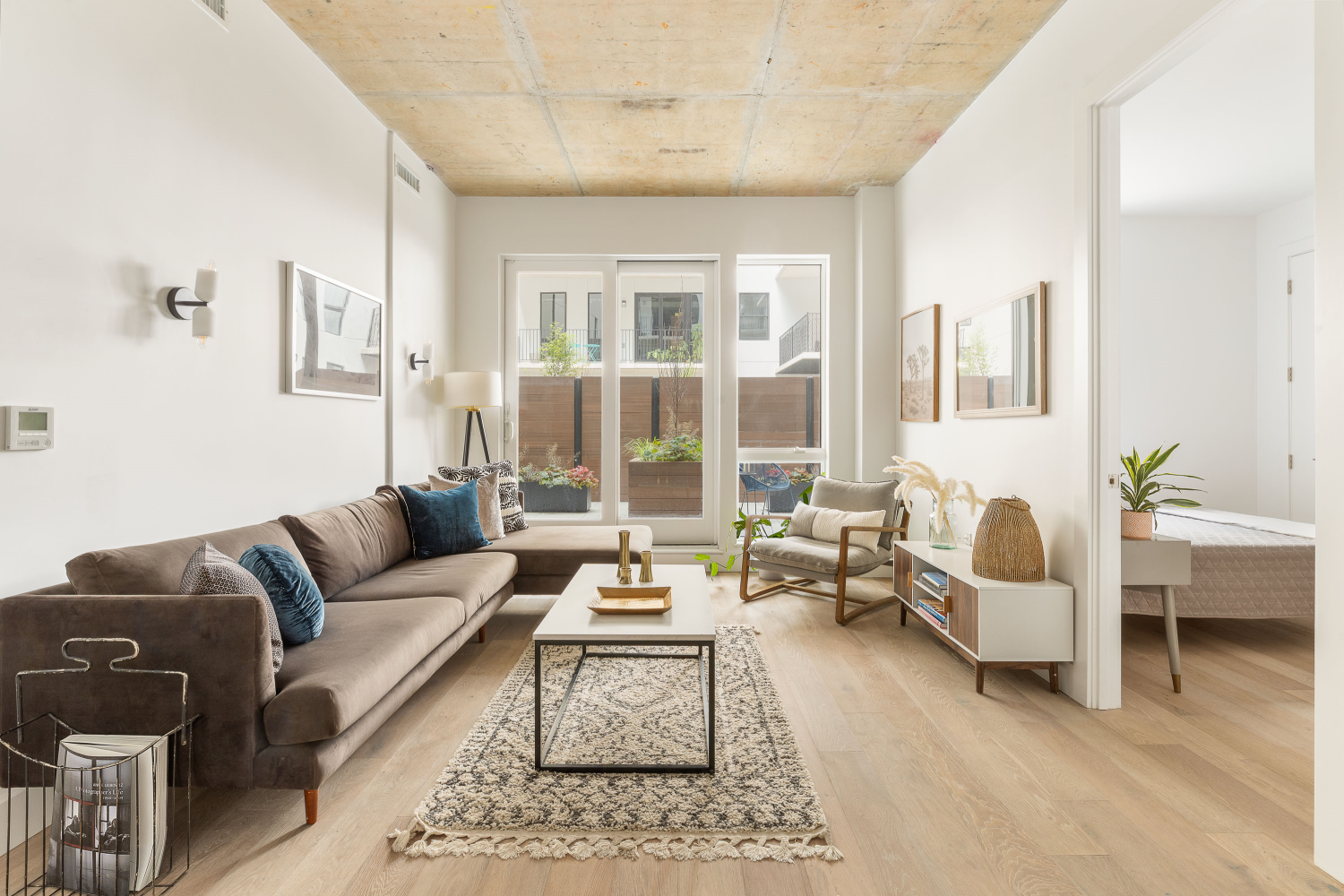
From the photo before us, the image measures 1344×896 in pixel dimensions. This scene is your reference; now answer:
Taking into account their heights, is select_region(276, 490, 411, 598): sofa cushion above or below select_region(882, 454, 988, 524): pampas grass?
below

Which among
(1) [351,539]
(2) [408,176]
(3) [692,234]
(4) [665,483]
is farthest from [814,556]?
(2) [408,176]

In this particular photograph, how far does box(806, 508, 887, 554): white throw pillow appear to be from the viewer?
4.28m

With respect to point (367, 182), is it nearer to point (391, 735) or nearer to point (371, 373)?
point (371, 373)

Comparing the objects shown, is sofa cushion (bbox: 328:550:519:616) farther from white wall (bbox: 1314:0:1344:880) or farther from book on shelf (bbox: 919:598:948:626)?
white wall (bbox: 1314:0:1344:880)

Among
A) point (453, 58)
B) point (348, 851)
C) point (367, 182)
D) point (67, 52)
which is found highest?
point (453, 58)

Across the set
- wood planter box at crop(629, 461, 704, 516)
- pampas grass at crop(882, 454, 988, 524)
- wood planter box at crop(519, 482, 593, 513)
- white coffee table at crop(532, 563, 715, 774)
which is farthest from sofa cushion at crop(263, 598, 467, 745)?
→ wood planter box at crop(629, 461, 704, 516)

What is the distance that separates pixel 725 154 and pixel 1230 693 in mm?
3984

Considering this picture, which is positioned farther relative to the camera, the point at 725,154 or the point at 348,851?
the point at 725,154

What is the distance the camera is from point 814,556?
4215mm

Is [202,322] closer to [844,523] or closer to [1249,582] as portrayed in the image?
[844,523]

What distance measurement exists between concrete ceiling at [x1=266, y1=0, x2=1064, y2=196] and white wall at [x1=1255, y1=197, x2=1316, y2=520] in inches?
119

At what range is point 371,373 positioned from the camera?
405 cm

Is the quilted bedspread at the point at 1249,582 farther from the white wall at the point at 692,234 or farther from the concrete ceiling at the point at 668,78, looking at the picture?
the concrete ceiling at the point at 668,78

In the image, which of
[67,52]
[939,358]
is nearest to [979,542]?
[939,358]
